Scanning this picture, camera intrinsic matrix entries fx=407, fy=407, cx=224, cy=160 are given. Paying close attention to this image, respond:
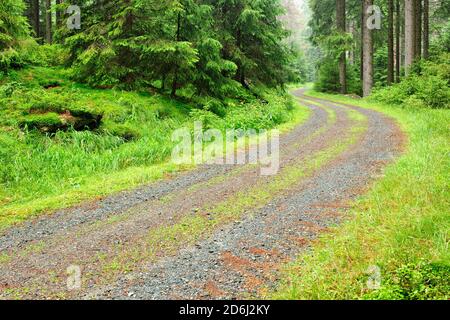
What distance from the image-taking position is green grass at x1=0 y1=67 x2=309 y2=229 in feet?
26.8

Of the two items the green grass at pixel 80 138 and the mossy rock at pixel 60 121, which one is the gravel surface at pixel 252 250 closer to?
the green grass at pixel 80 138

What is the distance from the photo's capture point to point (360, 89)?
35.8 metres

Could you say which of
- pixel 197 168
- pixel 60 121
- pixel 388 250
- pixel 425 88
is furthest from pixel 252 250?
pixel 425 88

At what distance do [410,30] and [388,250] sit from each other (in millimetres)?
21759

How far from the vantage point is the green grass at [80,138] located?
26.8 ft

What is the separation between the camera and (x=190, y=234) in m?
5.79

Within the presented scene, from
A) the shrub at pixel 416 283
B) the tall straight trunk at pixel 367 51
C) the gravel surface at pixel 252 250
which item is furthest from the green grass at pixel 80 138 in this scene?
the tall straight trunk at pixel 367 51

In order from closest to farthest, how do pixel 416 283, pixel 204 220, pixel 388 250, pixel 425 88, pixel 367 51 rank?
1. pixel 416 283
2. pixel 388 250
3. pixel 204 220
4. pixel 425 88
5. pixel 367 51

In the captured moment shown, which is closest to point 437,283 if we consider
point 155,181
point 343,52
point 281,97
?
A: point 155,181

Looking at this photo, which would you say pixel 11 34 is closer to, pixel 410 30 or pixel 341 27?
pixel 410 30

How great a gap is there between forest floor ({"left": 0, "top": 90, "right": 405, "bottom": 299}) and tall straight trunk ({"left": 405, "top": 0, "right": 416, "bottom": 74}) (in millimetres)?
16417

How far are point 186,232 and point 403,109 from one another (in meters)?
16.5

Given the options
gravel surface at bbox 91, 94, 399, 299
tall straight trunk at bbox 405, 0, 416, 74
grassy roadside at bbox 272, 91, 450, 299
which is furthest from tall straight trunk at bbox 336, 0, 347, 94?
grassy roadside at bbox 272, 91, 450, 299
